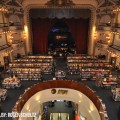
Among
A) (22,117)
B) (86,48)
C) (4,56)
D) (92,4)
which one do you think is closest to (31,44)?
(4,56)

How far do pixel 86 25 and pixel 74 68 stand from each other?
31.5 ft

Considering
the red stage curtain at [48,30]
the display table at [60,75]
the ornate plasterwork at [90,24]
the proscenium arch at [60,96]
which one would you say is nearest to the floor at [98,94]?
the display table at [60,75]

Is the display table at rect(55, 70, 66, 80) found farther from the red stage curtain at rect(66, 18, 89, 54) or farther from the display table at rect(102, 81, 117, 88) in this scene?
the red stage curtain at rect(66, 18, 89, 54)

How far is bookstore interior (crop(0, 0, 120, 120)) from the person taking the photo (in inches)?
566

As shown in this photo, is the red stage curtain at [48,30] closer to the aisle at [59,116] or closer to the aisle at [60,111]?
the aisle at [60,111]

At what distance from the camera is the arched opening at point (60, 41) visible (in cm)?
2938

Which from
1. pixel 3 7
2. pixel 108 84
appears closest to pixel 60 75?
pixel 108 84

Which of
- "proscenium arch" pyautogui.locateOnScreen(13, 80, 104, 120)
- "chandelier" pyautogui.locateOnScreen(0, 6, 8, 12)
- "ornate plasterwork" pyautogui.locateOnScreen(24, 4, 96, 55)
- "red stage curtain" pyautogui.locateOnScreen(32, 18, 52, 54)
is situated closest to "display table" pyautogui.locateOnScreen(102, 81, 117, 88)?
"proscenium arch" pyautogui.locateOnScreen(13, 80, 104, 120)

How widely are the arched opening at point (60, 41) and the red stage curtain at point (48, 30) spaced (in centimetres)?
319

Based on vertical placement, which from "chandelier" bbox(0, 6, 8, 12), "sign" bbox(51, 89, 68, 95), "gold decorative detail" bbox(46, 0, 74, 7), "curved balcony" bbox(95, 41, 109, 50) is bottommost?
"sign" bbox(51, 89, 68, 95)

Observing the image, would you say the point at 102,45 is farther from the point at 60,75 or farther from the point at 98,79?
the point at 60,75

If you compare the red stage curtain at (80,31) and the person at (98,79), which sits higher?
the red stage curtain at (80,31)

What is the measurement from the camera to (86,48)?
1065 inches

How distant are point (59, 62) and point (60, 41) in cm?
786
